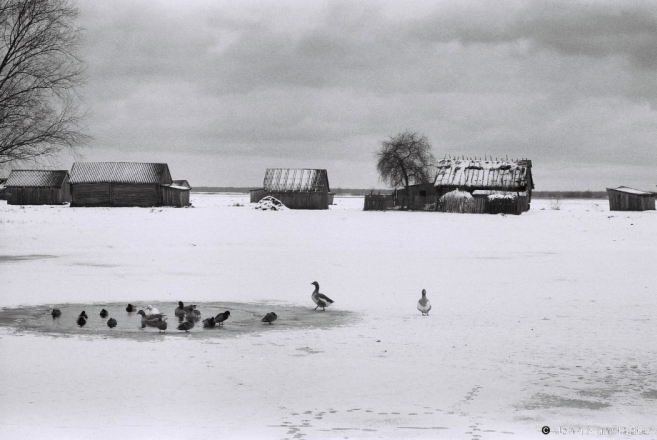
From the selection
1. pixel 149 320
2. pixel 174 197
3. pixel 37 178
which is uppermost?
pixel 37 178

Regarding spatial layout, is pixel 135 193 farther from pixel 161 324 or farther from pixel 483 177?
pixel 161 324

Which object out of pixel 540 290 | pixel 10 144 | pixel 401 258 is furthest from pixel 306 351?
pixel 10 144

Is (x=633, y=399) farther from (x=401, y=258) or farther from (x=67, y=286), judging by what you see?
(x=401, y=258)

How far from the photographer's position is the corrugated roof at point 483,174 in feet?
227

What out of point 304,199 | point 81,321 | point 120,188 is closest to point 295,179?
point 304,199

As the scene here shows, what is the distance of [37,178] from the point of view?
3243 inches

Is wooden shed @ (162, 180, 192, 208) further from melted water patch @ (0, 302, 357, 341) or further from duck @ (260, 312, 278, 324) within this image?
duck @ (260, 312, 278, 324)

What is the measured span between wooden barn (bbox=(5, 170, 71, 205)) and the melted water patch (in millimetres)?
70322

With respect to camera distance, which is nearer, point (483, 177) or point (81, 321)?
point (81, 321)

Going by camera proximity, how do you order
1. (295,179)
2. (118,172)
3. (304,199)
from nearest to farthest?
(118,172) < (304,199) < (295,179)

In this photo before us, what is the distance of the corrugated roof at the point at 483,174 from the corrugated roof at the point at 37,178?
41.0 m

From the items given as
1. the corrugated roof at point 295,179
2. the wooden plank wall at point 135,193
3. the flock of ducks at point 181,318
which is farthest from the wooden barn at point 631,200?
the flock of ducks at point 181,318

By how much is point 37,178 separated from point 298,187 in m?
28.8

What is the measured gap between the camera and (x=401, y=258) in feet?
86.6
